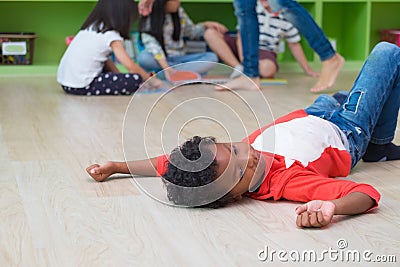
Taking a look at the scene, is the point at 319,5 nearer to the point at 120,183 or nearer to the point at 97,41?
the point at 97,41

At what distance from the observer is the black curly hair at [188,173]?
1.30 meters

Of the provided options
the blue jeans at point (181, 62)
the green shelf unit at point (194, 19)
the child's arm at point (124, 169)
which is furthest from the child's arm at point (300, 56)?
the child's arm at point (124, 169)

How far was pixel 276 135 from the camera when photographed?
1.54 metres

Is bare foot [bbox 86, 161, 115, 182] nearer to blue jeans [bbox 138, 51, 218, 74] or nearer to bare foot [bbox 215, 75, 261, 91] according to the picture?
bare foot [bbox 215, 75, 261, 91]

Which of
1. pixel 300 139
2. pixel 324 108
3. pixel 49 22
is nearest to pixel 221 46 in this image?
pixel 49 22

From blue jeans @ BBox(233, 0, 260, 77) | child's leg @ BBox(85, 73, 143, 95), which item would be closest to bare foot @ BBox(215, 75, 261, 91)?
blue jeans @ BBox(233, 0, 260, 77)

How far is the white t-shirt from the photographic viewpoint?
287cm

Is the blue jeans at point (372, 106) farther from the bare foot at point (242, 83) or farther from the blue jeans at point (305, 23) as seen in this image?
the bare foot at point (242, 83)

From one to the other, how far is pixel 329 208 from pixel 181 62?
7.17 ft

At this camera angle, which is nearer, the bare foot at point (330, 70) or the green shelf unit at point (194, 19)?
the bare foot at point (330, 70)

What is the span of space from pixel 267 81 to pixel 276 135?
1.66m

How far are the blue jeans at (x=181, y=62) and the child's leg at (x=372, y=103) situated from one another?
5.25 ft

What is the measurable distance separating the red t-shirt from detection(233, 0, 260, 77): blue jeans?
1.17m

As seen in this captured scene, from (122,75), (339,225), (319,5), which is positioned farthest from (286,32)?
(339,225)
